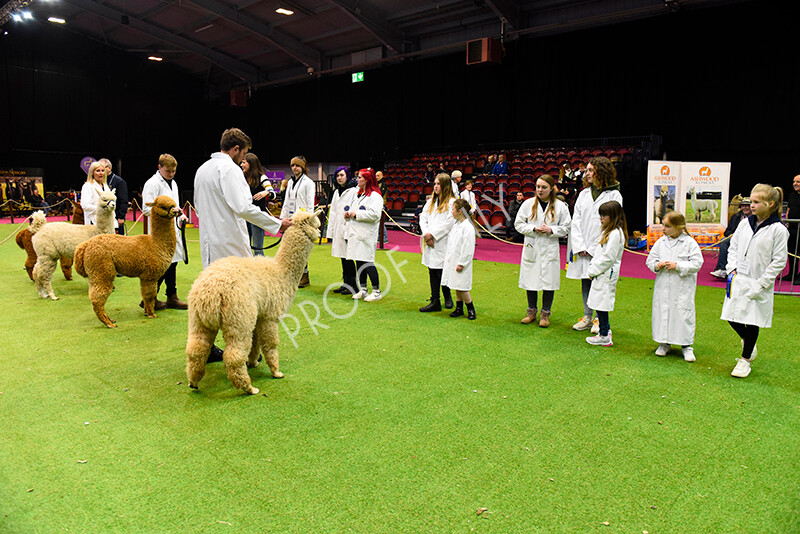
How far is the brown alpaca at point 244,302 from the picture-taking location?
10.9ft

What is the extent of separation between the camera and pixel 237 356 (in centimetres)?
339

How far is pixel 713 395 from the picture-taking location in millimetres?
3664

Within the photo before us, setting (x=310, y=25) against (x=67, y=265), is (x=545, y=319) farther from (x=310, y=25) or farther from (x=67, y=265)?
(x=310, y=25)

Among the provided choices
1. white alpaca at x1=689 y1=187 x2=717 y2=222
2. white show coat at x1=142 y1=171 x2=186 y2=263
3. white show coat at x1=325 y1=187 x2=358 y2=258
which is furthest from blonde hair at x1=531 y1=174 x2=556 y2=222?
white alpaca at x1=689 y1=187 x2=717 y2=222

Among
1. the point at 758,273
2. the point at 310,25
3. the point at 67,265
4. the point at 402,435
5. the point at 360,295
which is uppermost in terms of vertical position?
the point at 310,25

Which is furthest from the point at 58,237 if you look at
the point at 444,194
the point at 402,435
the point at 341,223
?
the point at 402,435

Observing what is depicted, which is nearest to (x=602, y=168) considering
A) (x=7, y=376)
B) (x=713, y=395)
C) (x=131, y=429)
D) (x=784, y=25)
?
(x=713, y=395)

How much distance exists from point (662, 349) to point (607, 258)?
976 millimetres

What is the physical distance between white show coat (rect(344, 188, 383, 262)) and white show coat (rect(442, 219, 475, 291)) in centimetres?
114

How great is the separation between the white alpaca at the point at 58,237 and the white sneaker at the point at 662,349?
6386mm

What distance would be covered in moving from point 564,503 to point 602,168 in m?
3.53

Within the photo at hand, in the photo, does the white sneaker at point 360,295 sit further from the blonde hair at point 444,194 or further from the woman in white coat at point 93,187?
the woman in white coat at point 93,187

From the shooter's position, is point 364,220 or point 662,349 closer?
point 662,349

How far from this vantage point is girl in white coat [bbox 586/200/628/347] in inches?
180
